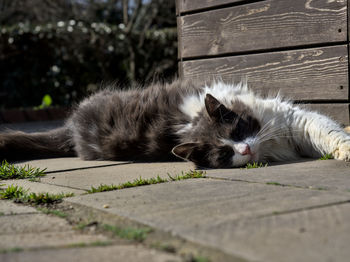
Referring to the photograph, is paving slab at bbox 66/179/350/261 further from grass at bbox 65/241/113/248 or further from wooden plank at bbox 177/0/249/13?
wooden plank at bbox 177/0/249/13

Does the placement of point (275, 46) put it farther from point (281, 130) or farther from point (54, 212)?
point (54, 212)

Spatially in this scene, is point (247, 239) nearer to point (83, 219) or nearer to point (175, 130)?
point (83, 219)

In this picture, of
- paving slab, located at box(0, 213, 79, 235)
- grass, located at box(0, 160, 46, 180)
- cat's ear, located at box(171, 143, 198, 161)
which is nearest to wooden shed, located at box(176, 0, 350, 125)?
cat's ear, located at box(171, 143, 198, 161)

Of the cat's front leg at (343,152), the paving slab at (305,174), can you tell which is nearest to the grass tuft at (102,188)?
the paving slab at (305,174)

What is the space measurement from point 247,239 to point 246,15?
11.0 ft

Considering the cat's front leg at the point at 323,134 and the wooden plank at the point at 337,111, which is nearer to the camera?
the cat's front leg at the point at 323,134

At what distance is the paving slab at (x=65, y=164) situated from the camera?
3.32 m

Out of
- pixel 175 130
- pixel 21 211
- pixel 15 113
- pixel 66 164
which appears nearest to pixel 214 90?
pixel 175 130

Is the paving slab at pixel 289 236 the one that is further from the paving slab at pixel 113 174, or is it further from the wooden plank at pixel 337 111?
the wooden plank at pixel 337 111

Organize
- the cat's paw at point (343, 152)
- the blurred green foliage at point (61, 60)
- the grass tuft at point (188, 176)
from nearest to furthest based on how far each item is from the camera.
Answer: the grass tuft at point (188, 176) → the cat's paw at point (343, 152) → the blurred green foliage at point (61, 60)

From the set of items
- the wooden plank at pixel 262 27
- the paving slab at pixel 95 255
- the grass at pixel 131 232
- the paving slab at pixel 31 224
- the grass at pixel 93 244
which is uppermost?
the wooden plank at pixel 262 27

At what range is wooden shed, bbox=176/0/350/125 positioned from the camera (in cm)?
377

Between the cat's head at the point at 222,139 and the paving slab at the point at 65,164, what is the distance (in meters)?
0.68

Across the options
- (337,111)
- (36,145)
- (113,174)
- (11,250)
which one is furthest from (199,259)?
(36,145)
